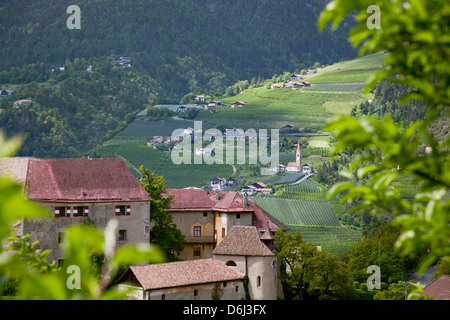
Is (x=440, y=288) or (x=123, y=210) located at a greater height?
(x=123, y=210)

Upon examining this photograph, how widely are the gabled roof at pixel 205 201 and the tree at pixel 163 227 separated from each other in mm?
3774

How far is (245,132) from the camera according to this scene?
190 meters

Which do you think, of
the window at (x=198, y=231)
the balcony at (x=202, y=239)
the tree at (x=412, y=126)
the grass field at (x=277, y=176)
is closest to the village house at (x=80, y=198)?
the balcony at (x=202, y=239)

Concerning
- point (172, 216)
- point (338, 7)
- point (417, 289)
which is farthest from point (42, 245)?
point (338, 7)

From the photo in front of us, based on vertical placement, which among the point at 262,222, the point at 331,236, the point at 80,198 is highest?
the point at 80,198

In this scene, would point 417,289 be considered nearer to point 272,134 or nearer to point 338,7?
point 338,7

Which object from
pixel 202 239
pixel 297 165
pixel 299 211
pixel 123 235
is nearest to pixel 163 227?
pixel 123 235

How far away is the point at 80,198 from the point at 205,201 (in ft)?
44.4

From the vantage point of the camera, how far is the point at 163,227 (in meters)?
61.1

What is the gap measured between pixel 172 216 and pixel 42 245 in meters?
12.6

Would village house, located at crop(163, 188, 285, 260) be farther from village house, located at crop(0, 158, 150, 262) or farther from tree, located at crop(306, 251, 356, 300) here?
village house, located at crop(0, 158, 150, 262)

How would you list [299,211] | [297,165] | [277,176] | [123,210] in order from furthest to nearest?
1. [297,165]
2. [277,176]
3. [299,211]
4. [123,210]

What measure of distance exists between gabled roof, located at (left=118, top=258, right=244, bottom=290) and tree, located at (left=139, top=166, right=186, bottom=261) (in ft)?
13.0

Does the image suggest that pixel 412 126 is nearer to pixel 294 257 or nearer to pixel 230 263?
pixel 230 263
